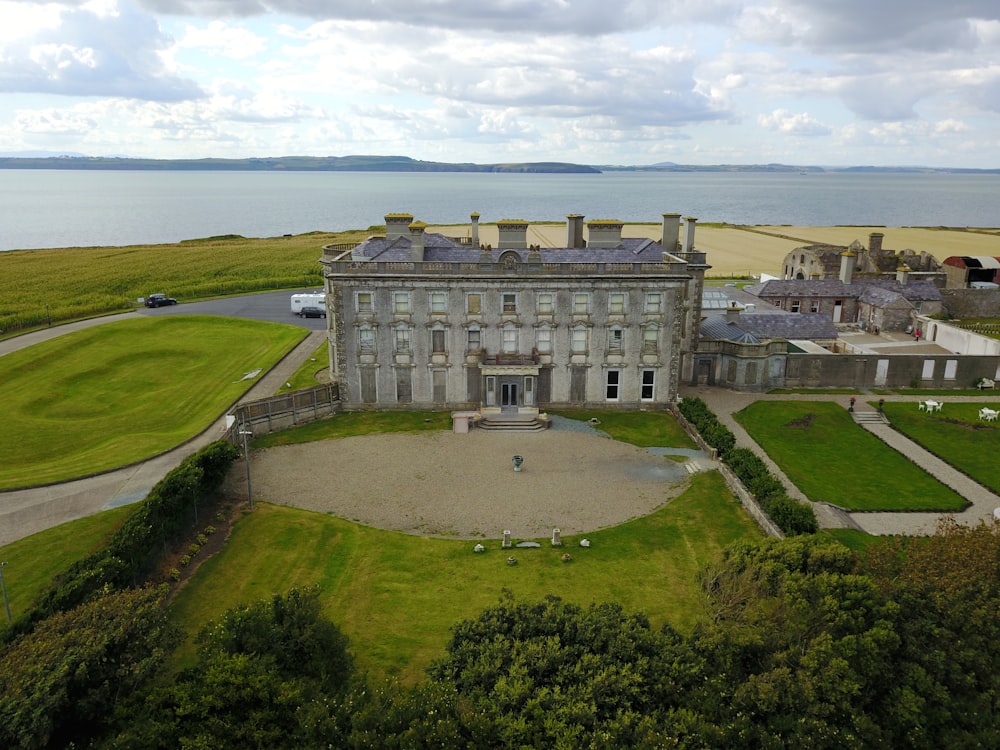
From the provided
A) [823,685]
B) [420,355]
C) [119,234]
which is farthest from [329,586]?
[119,234]

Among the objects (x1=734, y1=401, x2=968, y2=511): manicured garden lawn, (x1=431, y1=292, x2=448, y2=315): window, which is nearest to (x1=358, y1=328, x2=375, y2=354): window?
(x1=431, y1=292, x2=448, y2=315): window

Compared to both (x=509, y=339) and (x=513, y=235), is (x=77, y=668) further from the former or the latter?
(x=513, y=235)

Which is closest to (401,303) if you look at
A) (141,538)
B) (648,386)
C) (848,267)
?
(648,386)

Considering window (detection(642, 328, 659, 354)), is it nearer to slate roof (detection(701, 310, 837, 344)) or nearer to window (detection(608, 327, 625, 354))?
window (detection(608, 327, 625, 354))

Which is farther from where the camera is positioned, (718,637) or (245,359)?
(245,359)

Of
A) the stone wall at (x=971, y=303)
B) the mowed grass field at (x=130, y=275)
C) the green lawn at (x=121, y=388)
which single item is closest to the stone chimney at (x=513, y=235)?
the green lawn at (x=121, y=388)

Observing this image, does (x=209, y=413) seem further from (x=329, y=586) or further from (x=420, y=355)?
(x=329, y=586)
